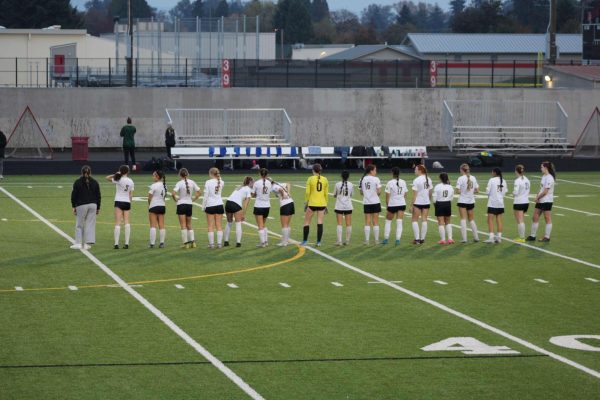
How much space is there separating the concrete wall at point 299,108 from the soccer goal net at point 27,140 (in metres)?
0.66

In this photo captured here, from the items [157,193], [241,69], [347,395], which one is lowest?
[347,395]

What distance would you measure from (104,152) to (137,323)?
1415 inches

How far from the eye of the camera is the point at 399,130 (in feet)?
190

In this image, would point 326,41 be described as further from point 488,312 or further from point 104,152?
point 488,312

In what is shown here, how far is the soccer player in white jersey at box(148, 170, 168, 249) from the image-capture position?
27078 millimetres

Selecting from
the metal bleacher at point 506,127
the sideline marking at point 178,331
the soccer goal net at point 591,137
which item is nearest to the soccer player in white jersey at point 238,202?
the sideline marking at point 178,331

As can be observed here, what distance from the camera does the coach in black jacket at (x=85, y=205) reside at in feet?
88.9

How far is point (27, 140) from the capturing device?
5297 centimetres

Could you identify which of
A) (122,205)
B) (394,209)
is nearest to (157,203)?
(122,205)

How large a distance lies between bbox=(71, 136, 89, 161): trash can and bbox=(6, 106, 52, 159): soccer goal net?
1.96 m

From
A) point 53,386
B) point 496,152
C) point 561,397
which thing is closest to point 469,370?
point 561,397

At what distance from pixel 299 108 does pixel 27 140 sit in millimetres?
12067

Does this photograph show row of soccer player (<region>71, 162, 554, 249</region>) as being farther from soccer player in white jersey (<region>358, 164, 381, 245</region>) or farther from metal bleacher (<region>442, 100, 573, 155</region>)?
metal bleacher (<region>442, 100, 573, 155</region>)

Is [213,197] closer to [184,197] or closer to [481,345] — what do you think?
[184,197]
